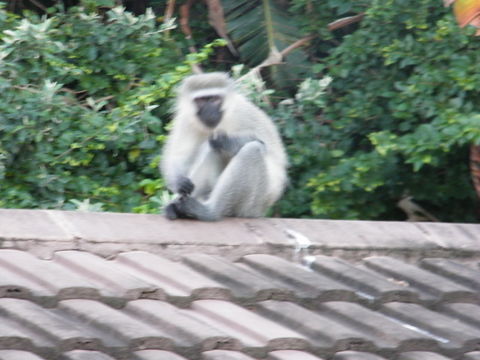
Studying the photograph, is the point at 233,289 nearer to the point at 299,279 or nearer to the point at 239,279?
the point at 239,279

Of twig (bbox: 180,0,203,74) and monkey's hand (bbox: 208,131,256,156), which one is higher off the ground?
twig (bbox: 180,0,203,74)

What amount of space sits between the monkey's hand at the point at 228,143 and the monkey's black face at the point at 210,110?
13cm

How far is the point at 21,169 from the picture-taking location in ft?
21.7

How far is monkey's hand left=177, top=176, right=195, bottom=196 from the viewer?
17.0ft

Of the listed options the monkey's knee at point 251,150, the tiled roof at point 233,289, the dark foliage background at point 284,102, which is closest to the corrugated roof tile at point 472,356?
the tiled roof at point 233,289

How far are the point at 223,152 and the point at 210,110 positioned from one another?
25 cm

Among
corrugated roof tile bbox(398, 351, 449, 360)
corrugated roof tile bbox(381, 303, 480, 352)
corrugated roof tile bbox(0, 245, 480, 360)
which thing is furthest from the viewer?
corrugated roof tile bbox(381, 303, 480, 352)

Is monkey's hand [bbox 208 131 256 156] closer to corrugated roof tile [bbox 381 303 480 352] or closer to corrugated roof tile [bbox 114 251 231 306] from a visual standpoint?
corrugated roof tile [bbox 114 251 231 306]

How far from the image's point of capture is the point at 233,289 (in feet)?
12.6

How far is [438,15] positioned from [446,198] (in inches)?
51.3

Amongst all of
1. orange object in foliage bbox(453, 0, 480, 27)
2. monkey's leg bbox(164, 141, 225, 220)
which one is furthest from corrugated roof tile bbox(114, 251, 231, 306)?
monkey's leg bbox(164, 141, 225, 220)

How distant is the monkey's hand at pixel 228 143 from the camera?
5.40 meters

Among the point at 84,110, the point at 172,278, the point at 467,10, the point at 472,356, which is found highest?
the point at 467,10

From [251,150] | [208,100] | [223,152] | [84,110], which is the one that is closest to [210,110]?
[208,100]
